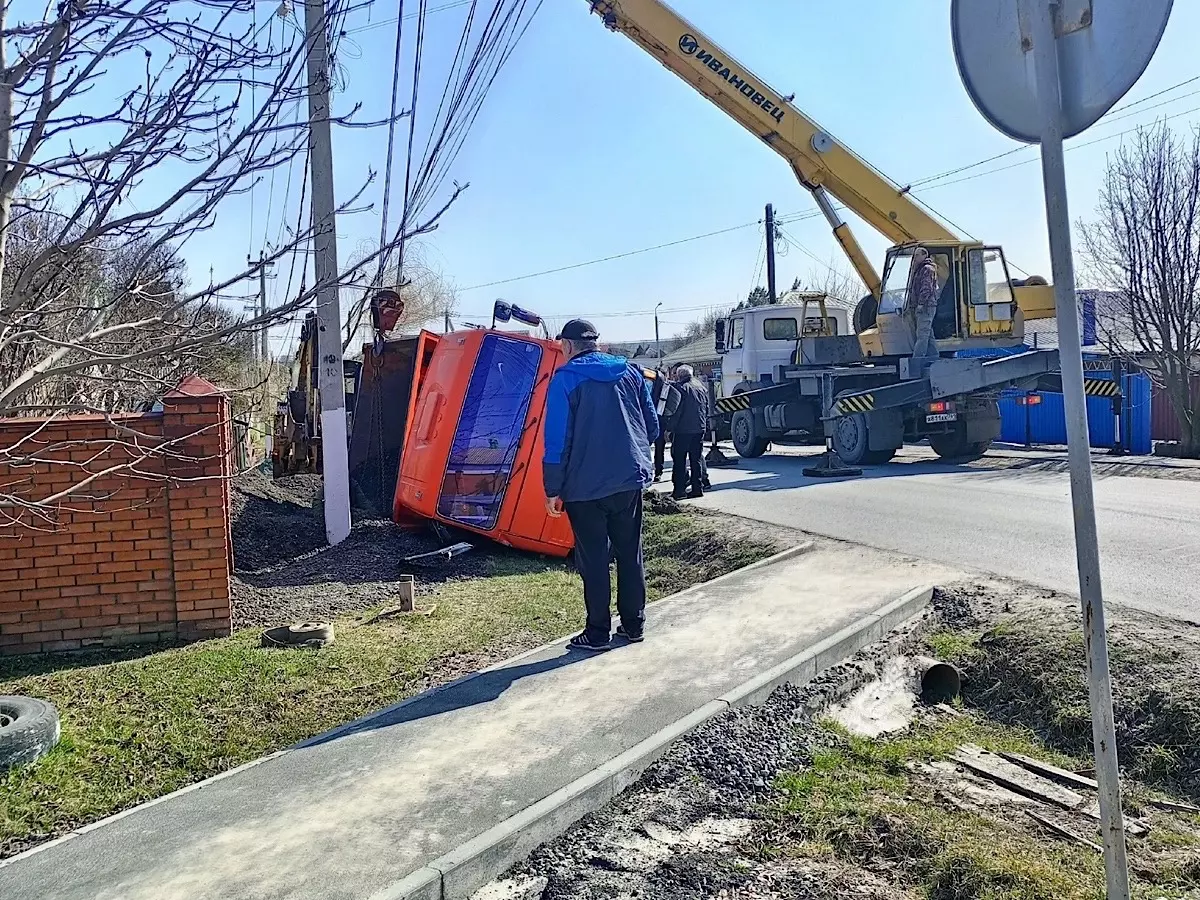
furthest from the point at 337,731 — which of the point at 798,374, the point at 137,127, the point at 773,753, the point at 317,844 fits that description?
the point at 798,374

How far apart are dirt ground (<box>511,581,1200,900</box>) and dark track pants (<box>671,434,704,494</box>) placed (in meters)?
7.36

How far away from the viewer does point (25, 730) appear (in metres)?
3.81

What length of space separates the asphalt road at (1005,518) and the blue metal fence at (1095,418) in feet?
10.9

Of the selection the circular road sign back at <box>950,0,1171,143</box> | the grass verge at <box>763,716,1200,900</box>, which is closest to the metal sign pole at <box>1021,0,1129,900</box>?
the circular road sign back at <box>950,0,1171,143</box>

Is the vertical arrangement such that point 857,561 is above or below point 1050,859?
above

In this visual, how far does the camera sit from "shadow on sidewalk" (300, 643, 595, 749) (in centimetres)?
411

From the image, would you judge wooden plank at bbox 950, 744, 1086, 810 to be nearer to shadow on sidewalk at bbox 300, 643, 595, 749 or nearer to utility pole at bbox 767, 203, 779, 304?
shadow on sidewalk at bbox 300, 643, 595, 749

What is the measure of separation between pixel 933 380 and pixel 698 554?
24.7 ft

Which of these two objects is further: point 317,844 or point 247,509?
point 247,509

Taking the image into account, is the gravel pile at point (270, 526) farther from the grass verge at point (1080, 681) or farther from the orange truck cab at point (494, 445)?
the grass verge at point (1080, 681)

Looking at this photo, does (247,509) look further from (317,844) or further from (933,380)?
(933,380)

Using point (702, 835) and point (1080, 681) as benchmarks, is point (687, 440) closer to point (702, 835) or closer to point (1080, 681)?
point (1080, 681)

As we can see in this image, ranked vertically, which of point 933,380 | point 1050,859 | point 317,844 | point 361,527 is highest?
point 933,380

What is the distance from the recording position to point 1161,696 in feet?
13.5
